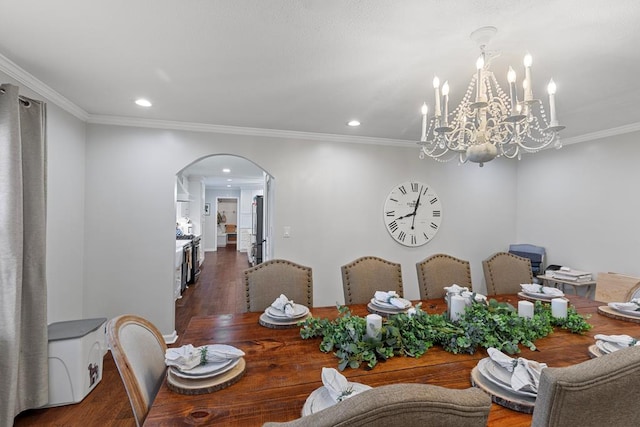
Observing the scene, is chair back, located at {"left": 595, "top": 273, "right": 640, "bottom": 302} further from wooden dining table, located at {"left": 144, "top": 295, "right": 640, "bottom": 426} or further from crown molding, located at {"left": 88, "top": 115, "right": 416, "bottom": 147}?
crown molding, located at {"left": 88, "top": 115, "right": 416, "bottom": 147}

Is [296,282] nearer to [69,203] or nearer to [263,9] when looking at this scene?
[263,9]

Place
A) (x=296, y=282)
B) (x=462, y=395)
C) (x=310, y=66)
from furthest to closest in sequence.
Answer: (x=296, y=282), (x=310, y=66), (x=462, y=395)

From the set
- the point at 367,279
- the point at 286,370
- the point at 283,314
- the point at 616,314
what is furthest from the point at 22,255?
the point at 616,314

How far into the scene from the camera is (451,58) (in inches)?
70.2

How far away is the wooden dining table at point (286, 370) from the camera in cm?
96

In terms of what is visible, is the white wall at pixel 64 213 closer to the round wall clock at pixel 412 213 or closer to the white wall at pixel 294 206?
the white wall at pixel 294 206

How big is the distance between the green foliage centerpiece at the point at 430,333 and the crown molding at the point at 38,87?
2.40 metres

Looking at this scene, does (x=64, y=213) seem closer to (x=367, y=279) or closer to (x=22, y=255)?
(x=22, y=255)

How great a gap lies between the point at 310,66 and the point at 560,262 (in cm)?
376

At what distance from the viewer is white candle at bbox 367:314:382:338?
54.7 inches

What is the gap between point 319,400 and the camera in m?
0.99

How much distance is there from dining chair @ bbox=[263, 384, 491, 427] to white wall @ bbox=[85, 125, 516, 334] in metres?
2.95

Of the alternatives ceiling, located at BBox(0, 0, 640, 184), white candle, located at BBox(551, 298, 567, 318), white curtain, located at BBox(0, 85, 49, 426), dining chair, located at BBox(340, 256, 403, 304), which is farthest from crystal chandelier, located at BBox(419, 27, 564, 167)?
white curtain, located at BBox(0, 85, 49, 426)

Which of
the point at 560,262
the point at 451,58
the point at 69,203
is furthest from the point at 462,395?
the point at 560,262
